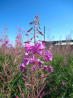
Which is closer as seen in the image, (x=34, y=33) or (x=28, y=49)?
(x=28, y=49)

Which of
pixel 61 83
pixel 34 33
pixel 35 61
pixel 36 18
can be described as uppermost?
pixel 36 18

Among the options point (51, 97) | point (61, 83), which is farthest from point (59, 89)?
point (51, 97)

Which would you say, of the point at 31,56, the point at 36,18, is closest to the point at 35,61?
the point at 31,56

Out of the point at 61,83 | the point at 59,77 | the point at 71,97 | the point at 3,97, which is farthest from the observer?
the point at 59,77

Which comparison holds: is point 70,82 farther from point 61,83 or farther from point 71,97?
point 71,97

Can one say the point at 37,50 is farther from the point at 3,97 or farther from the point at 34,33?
the point at 3,97

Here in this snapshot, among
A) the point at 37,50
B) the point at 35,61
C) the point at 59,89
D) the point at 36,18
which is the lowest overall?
the point at 59,89

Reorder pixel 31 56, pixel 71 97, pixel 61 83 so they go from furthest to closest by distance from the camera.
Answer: pixel 61 83
pixel 71 97
pixel 31 56

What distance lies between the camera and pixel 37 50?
74cm

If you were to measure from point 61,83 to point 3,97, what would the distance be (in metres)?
1.24

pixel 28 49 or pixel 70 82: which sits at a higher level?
pixel 28 49

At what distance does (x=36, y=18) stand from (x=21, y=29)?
7.33 ft

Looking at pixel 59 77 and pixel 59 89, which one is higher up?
pixel 59 77

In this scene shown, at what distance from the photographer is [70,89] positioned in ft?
5.34
